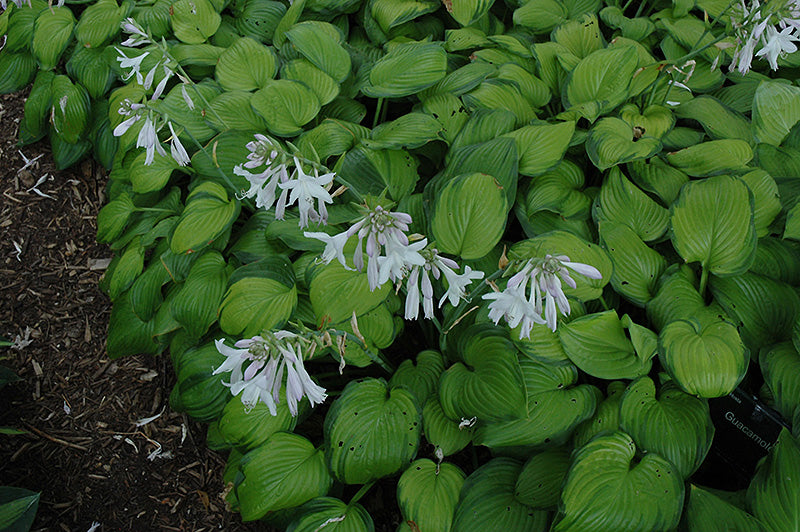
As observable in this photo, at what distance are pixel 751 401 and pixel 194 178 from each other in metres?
2.24

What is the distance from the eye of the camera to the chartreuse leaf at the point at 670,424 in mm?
1603

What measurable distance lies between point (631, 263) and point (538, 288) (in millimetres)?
745

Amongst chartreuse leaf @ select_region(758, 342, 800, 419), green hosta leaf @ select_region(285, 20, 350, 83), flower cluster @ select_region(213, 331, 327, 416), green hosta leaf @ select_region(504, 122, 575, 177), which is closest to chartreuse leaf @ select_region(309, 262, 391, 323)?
flower cluster @ select_region(213, 331, 327, 416)

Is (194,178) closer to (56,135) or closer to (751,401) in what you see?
(56,135)

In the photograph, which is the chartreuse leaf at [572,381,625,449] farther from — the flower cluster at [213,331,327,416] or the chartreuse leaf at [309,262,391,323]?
the flower cluster at [213,331,327,416]

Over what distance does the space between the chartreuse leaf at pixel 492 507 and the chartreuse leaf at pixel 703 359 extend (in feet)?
1.83

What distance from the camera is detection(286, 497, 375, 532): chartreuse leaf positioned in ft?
5.48

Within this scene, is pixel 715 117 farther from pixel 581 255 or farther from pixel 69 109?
pixel 69 109

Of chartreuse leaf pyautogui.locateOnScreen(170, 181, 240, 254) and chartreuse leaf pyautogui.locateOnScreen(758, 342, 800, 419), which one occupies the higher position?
chartreuse leaf pyautogui.locateOnScreen(758, 342, 800, 419)

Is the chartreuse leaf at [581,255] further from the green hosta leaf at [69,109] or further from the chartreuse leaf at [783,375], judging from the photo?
the green hosta leaf at [69,109]

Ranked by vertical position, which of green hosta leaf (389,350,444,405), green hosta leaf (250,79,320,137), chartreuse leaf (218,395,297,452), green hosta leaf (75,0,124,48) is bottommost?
chartreuse leaf (218,395,297,452)

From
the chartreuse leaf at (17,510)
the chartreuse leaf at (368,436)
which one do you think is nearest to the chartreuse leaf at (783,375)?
the chartreuse leaf at (368,436)

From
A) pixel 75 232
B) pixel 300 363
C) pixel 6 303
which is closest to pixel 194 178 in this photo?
pixel 75 232

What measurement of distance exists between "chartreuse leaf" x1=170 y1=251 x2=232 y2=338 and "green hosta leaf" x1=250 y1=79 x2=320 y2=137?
638mm
